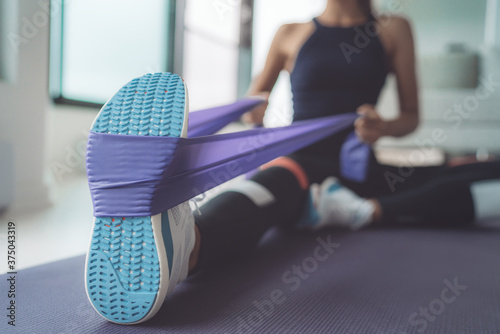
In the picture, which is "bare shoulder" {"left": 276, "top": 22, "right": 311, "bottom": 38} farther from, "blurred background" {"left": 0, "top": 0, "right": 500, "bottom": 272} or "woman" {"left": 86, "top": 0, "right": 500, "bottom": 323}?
"blurred background" {"left": 0, "top": 0, "right": 500, "bottom": 272}

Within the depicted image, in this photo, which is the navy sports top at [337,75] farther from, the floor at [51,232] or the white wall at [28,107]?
the white wall at [28,107]

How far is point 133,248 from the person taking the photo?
489 mm

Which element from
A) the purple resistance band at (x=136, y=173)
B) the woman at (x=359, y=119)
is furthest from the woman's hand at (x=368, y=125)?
the purple resistance band at (x=136, y=173)

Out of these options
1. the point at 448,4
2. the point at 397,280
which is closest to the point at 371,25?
the point at 397,280

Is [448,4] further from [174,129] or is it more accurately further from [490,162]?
[174,129]

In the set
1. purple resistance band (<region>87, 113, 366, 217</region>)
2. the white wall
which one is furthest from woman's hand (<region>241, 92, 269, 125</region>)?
the white wall

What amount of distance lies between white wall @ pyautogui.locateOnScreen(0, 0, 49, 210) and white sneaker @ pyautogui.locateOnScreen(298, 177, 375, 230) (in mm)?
894

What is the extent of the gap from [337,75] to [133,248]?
96 cm

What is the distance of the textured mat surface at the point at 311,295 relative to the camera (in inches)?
20.5

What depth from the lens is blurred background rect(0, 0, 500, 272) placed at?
4.15 feet

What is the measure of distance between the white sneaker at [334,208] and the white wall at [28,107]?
0.89 m

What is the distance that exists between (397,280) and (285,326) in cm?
30

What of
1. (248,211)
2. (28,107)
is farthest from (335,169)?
(28,107)

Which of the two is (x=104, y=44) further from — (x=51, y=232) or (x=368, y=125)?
(x=368, y=125)
